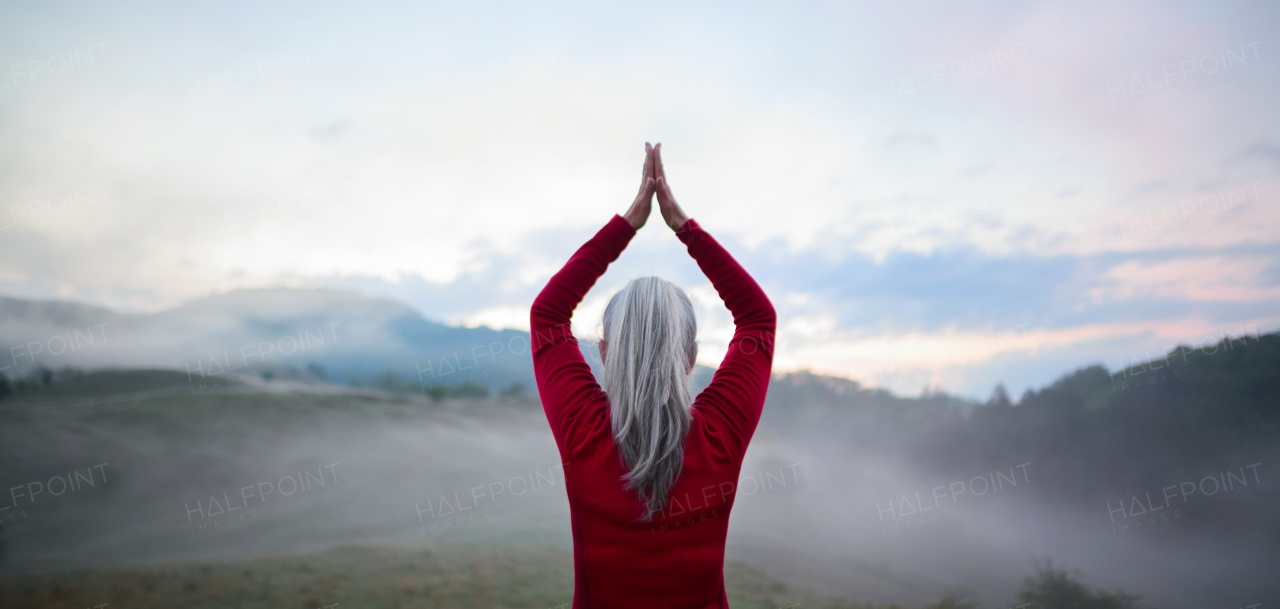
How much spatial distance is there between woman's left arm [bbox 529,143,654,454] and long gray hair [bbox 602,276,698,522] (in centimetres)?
12

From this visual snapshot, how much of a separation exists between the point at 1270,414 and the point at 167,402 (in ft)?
106

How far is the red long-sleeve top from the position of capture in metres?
1.64

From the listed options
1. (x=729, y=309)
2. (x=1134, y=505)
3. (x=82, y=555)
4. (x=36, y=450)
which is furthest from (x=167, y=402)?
(x=1134, y=505)

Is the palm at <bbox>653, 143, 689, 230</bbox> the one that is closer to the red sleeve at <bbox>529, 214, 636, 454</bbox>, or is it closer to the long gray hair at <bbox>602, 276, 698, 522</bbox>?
the red sleeve at <bbox>529, 214, 636, 454</bbox>

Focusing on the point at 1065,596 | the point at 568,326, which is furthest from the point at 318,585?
the point at 1065,596

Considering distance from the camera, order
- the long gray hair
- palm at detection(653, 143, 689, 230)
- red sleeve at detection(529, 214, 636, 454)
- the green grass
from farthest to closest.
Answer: the green grass
palm at detection(653, 143, 689, 230)
red sleeve at detection(529, 214, 636, 454)
the long gray hair

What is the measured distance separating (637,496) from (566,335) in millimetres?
592

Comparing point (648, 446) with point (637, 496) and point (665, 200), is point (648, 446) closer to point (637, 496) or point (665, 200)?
point (637, 496)

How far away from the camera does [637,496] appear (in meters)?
1.64

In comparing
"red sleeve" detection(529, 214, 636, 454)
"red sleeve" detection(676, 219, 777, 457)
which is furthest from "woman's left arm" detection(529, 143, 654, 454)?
"red sleeve" detection(676, 219, 777, 457)

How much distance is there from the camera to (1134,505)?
58.6ft

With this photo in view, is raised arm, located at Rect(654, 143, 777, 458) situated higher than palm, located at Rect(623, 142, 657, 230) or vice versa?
palm, located at Rect(623, 142, 657, 230)

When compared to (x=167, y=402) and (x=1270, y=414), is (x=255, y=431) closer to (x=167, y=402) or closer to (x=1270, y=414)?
(x=167, y=402)

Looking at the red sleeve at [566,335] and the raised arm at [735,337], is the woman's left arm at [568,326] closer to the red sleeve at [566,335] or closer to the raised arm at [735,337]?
the red sleeve at [566,335]
